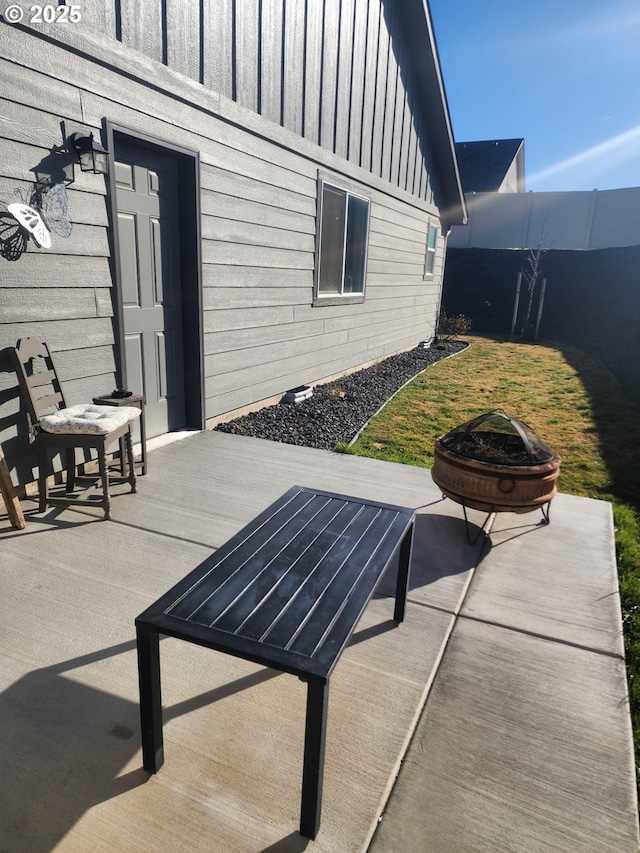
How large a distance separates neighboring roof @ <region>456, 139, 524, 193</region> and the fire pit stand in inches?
898

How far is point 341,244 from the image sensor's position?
6566 mm

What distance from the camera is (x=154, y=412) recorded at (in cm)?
420

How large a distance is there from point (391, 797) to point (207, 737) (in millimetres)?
555

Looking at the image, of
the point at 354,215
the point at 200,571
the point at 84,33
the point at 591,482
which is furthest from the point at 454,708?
the point at 354,215

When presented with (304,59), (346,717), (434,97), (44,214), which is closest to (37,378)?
(44,214)

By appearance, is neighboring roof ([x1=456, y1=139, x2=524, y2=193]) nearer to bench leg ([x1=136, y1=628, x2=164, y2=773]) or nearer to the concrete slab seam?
the concrete slab seam

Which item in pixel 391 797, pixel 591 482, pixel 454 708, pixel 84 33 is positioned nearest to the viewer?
pixel 391 797

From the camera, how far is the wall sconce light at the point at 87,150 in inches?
120

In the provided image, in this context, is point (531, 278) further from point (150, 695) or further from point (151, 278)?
point (150, 695)

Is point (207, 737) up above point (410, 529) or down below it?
below

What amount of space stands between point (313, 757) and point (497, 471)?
177cm

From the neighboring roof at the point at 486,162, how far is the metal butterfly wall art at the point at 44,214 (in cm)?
2291

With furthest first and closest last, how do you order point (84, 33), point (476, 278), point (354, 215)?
point (476, 278), point (354, 215), point (84, 33)

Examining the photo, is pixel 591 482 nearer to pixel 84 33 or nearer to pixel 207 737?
pixel 207 737
